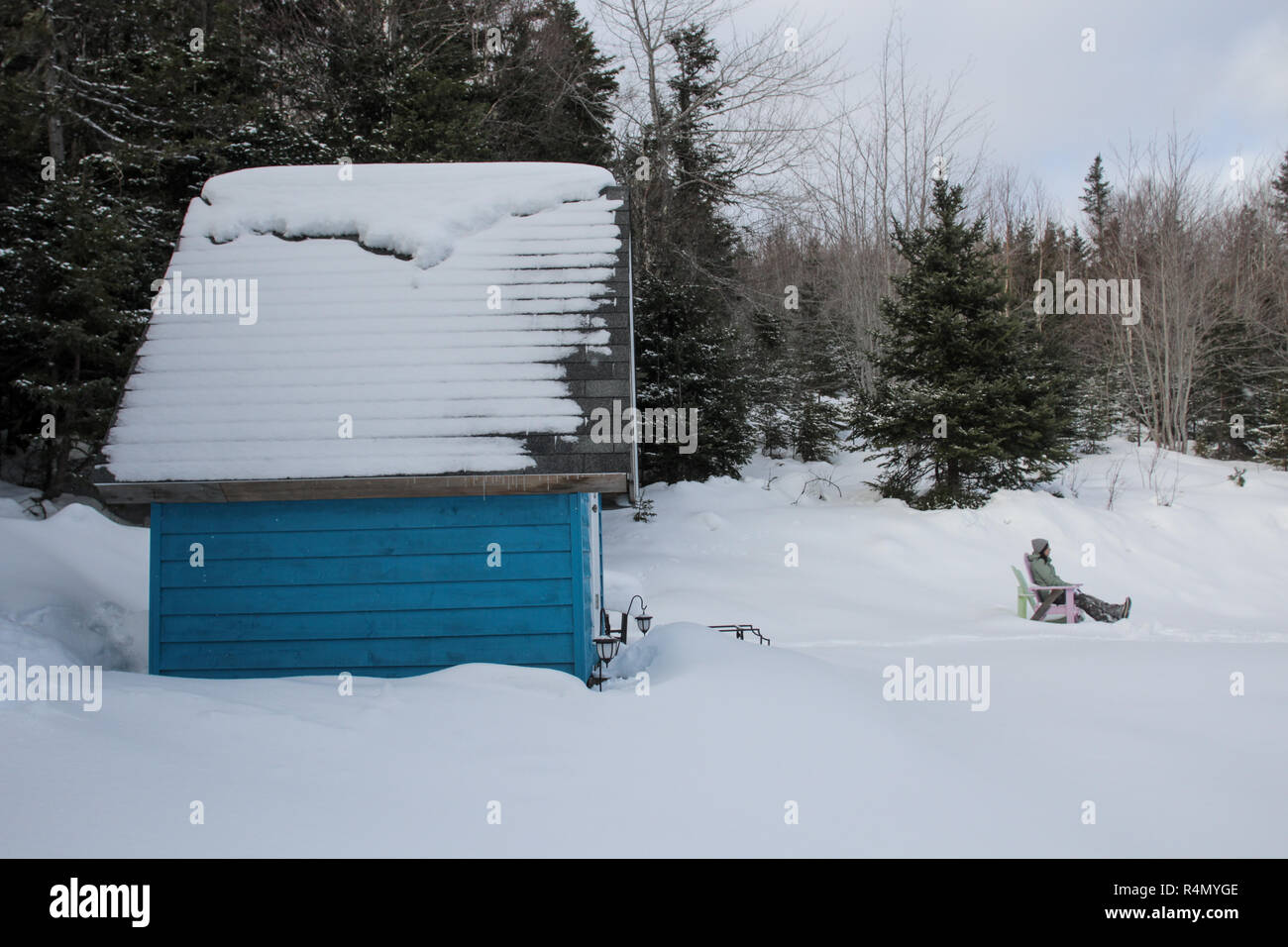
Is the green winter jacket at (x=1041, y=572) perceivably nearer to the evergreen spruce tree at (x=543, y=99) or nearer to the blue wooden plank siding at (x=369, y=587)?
the blue wooden plank siding at (x=369, y=587)

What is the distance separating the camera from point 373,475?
6215mm

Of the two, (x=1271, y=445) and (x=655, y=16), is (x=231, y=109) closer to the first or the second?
(x=655, y=16)

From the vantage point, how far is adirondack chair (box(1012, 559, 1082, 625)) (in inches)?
402

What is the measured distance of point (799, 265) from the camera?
29.7 metres

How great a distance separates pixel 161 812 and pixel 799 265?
29.1 m

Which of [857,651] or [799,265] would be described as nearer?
[857,651]

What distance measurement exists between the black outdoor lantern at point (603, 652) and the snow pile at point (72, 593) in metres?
4.05

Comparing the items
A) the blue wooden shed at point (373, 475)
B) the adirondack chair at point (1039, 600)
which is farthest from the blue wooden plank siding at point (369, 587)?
the adirondack chair at point (1039, 600)

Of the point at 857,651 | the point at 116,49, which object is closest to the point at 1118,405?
the point at 857,651

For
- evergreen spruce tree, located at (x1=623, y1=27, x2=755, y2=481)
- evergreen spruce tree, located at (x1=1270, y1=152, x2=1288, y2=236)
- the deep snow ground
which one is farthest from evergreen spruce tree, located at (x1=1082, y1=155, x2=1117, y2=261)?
the deep snow ground

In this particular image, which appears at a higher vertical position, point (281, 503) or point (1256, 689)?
point (281, 503)

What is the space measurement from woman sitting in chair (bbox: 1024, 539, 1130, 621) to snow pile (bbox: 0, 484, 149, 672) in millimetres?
10306

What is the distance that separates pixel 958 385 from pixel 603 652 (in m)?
10.1

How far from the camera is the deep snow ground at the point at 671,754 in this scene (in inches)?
125
